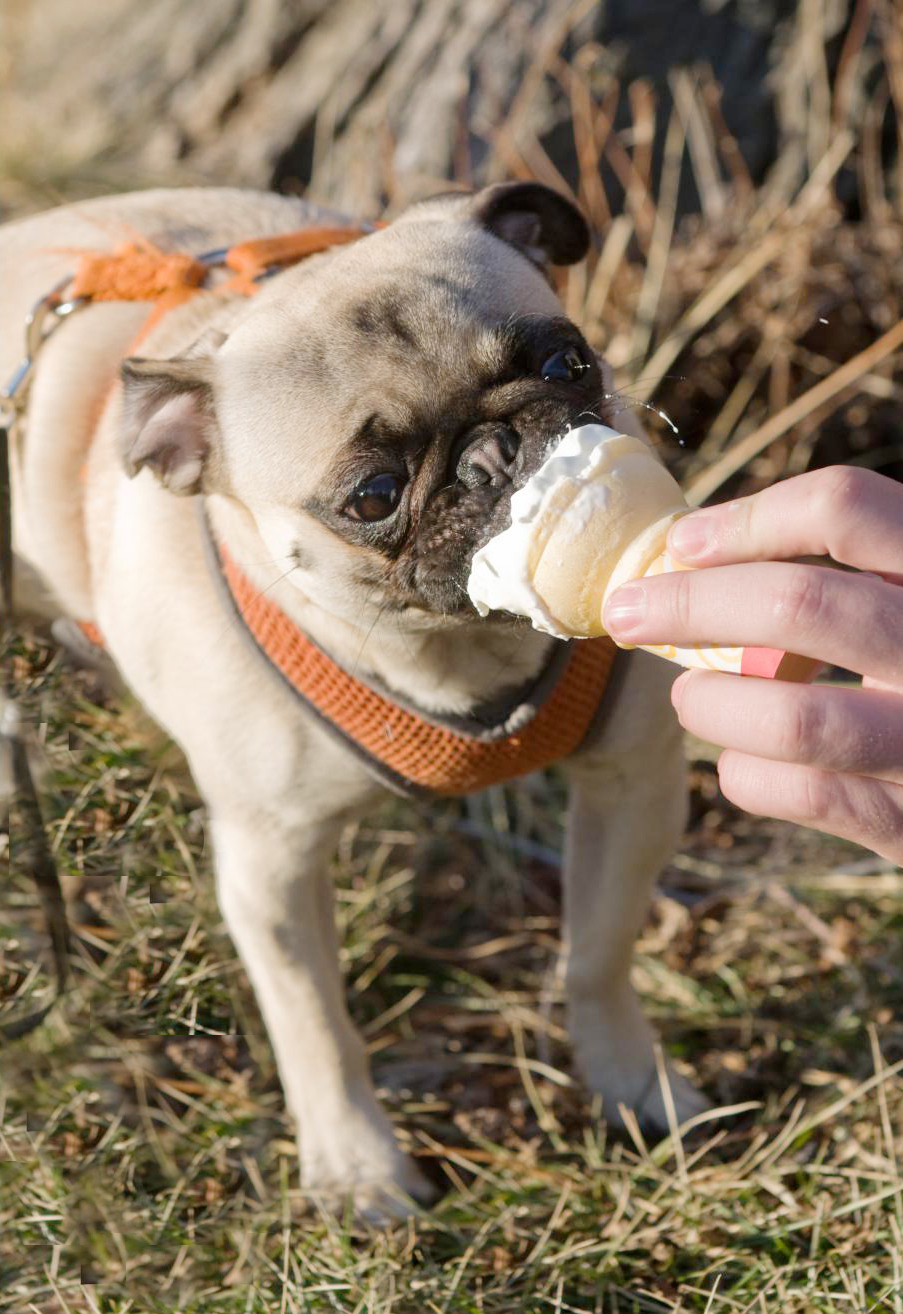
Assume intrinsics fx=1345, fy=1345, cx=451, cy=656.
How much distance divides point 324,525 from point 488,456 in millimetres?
301

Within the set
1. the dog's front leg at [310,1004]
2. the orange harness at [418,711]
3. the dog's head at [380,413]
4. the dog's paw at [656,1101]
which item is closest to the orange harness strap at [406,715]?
the orange harness at [418,711]

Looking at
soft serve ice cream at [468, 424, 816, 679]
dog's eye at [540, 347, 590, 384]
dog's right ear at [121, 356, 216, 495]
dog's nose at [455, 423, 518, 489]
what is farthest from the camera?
dog's right ear at [121, 356, 216, 495]

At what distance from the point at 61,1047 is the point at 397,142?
3129 millimetres

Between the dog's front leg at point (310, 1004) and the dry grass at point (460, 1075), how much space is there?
9 centimetres

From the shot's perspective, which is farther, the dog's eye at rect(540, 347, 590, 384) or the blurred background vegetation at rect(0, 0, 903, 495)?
the blurred background vegetation at rect(0, 0, 903, 495)

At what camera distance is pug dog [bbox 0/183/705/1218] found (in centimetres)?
203

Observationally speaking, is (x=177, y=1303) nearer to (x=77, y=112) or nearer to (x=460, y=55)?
(x=460, y=55)

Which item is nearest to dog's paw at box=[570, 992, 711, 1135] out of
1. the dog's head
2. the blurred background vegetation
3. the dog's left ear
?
the dog's head

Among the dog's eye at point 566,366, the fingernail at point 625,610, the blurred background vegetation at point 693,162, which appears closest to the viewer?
the fingernail at point 625,610

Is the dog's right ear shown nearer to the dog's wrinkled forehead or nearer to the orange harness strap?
the dog's wrinkled forehead

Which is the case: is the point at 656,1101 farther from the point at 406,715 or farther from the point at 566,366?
the point at 566,366

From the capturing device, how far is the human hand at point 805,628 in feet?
4.82

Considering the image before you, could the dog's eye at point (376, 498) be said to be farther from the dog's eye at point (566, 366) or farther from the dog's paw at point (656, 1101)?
the dog's paw at point (656, 1101)

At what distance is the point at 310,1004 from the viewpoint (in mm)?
2594
